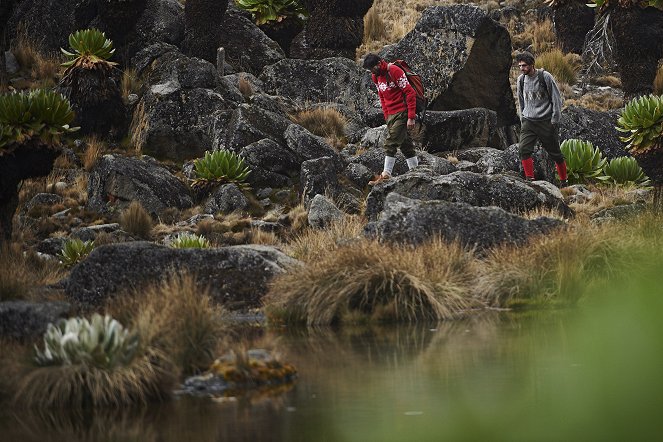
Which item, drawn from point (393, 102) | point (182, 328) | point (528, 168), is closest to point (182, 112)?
point (393, 102)

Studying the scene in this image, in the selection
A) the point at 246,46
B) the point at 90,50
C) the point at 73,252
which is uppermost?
the point at 246,46

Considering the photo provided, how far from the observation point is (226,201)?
24531 millimetres

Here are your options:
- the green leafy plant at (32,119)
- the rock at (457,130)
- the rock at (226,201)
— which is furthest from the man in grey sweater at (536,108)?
the green leafy plant at (32,119)

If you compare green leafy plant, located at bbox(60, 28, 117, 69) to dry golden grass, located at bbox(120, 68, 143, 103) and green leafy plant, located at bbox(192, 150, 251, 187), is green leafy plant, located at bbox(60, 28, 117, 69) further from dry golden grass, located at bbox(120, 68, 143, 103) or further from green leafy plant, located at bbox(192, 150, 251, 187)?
green leafy plant, located at bbox(192, 150, 251, 187)

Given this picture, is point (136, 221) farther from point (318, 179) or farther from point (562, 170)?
point (562, 170)

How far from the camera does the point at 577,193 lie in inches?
935

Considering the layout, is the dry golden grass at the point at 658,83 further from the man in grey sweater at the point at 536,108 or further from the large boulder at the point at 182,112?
the man in grey sweater at the point at 536,108

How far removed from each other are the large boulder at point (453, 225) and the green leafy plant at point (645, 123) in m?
5.51

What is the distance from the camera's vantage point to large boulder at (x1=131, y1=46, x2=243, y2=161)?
27.6 meters

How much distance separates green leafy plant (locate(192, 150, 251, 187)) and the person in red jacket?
4.34m

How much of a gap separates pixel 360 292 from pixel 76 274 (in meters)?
3.30

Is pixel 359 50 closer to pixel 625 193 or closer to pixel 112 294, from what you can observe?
pixel 625 193

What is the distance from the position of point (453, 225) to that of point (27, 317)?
6.75 meters

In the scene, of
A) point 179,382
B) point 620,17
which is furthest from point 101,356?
point 620,17
